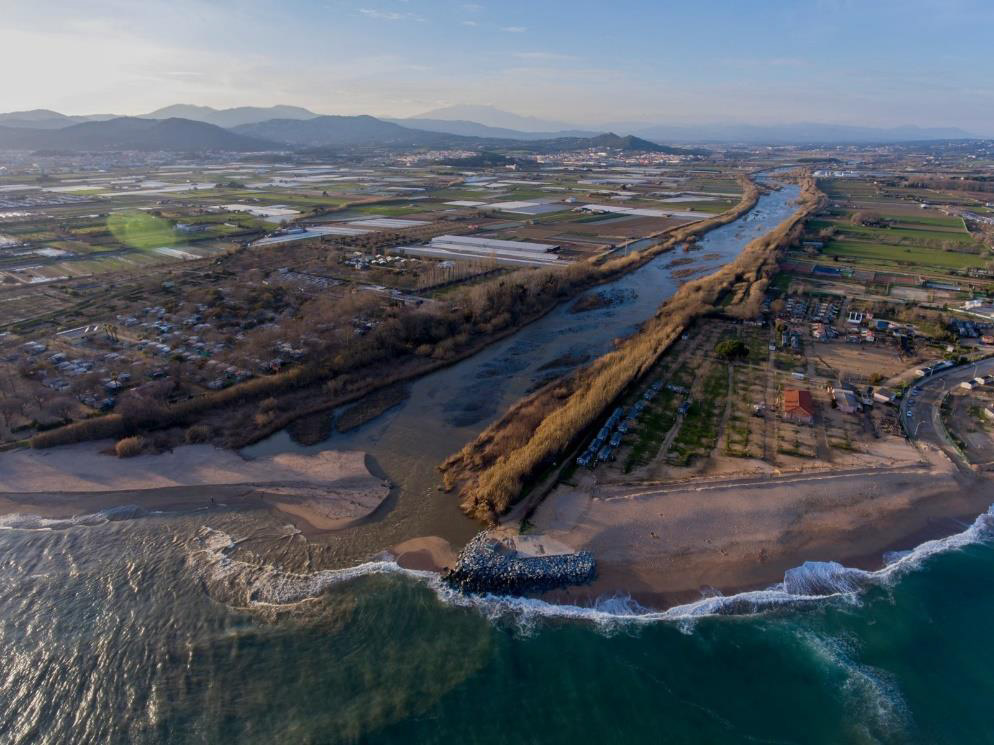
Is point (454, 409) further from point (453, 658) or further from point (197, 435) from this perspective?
point (453, 658)

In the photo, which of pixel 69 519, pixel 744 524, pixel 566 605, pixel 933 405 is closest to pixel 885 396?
pixel 933 405

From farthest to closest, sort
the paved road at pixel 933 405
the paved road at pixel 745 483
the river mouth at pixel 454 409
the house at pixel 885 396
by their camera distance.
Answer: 1. the house at pixel 885 396
2. the paved road at pixel 933 405
3. the paved road at pixel 745 483
4. the river mouth at pixel 454 409

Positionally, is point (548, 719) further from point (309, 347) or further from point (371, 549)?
point (309, 347)

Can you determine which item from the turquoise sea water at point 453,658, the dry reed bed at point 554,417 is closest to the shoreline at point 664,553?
the turquoise sea water at point 453,658

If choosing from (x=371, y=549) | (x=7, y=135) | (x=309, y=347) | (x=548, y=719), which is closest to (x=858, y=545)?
(x=548, y=719)

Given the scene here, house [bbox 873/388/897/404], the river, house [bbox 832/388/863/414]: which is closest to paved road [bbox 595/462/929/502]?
the river

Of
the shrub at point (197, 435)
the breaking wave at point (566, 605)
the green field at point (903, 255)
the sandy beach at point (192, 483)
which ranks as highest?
the green field at point (903, 255)

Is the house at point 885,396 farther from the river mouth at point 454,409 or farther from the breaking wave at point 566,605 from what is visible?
the river mouth at point 454,409
